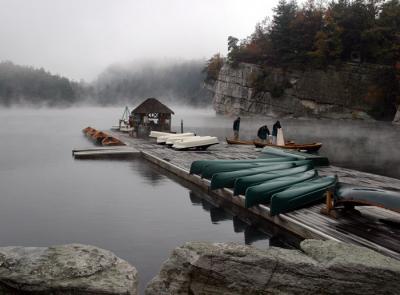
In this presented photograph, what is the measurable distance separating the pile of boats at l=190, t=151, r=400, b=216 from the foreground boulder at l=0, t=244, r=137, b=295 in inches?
329

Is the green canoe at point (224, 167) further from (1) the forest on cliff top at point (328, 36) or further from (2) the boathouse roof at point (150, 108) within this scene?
(1) the forest on cliff top at point (328, 36)

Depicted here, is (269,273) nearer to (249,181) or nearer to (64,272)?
(64,272)

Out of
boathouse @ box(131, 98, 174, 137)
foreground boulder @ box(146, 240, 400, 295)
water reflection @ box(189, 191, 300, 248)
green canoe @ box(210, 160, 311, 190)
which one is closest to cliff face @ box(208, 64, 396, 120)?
boathouse @ box(131, 98, 174, 137)

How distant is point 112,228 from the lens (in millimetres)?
15242

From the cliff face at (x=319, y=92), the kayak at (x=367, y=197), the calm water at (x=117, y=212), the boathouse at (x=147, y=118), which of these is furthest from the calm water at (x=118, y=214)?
the cliff face at (x=319, y=92)

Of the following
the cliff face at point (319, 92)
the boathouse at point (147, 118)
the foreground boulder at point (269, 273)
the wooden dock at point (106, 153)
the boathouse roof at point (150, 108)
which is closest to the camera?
the foreground boulder at point (269, 273)

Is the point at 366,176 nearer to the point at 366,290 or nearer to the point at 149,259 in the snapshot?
the point at 149,259

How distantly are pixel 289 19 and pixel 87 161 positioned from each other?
10139 centimetres

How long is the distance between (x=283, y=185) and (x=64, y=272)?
10.9m

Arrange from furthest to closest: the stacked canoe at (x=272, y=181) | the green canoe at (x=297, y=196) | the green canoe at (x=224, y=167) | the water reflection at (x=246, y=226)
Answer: the green canoe at (x=224, y=167) → the stacked canoe at (x=272, y=181) → the green canoe at (x=297, y=196) → the water reflection at (x=246, y=226)

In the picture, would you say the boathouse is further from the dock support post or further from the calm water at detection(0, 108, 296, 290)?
the dock support post

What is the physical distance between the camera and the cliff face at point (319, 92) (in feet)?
331

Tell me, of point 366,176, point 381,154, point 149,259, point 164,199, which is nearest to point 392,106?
point 381,154

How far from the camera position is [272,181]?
15.9 metres
